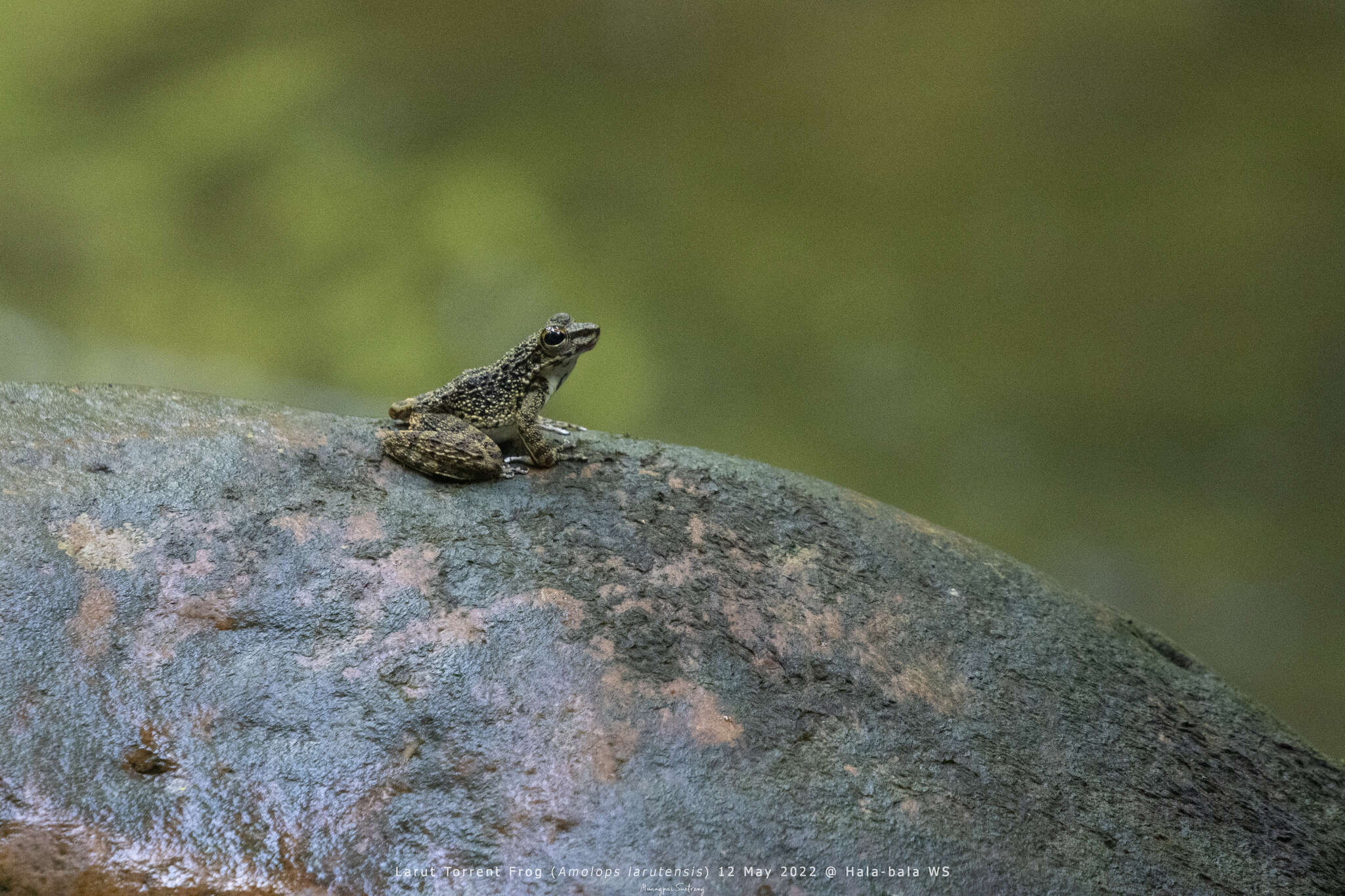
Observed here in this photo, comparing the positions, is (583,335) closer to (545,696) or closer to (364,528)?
(364,528)

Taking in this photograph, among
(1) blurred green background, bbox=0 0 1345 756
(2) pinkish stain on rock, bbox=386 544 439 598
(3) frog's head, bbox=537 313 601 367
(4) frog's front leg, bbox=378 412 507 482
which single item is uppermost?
(1) blurred green background, bbox=0 0 1345 756

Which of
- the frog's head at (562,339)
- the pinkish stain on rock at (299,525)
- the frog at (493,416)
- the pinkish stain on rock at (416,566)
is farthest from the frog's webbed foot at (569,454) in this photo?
the pinkish stain on rock at (299,525)

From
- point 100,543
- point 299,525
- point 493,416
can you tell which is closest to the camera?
point 100,543

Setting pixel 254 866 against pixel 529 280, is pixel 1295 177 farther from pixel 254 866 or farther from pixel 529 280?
pixel 254 866

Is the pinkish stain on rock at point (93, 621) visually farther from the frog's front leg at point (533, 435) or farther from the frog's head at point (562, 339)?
the frog's head at point (562, 339)

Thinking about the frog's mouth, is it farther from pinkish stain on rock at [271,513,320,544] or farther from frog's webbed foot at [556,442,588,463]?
pinkish stain on rock at [271,513,320,544]

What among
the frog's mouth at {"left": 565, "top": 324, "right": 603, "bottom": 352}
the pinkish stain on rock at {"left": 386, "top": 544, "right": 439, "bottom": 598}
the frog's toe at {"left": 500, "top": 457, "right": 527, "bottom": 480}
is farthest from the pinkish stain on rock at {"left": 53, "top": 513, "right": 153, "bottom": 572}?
Answer: the frog's mouth at {"left": 565, "top": 324, "right": 603, "bottom": 352}

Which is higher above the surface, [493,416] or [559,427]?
[559,427]

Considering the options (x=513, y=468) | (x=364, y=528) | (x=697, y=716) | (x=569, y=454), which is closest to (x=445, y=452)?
(x=513, y=468)
